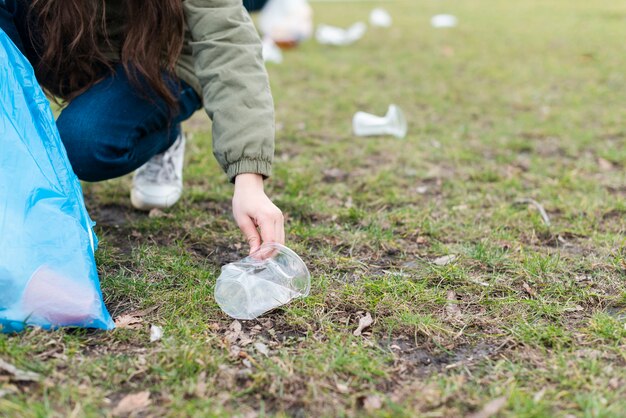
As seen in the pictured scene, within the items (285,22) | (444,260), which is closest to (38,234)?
(444,260)

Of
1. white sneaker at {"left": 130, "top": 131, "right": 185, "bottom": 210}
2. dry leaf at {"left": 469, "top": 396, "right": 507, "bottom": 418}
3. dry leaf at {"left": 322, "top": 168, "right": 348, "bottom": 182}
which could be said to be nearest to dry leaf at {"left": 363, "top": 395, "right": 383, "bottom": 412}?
dry leaf at {"left": 469, "top": 396, "right": 507, "bottom": 418}

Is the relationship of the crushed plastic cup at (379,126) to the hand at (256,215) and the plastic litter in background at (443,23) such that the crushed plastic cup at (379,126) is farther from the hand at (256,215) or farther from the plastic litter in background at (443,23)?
the plastic litter in background at (443,23)

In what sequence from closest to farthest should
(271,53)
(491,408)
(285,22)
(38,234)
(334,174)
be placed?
1. (491,408)
2. (38,234)
3. (334,174)
4. (271,53)
5. (285,22)

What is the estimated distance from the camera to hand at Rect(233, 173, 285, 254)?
1.77 meters

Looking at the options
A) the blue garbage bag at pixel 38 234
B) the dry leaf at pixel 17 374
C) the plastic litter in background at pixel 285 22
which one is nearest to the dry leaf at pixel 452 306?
the blue garbage bag at pixel 38 234

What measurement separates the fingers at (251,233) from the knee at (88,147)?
0.68 m

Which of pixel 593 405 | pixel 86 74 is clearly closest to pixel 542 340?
pixel 593 405

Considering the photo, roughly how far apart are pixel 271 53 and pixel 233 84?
4091 mm

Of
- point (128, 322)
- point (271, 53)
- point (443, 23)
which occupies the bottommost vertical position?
point (443, 23)

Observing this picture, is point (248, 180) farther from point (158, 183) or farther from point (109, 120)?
point (158, 183)

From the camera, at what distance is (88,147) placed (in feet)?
7.16

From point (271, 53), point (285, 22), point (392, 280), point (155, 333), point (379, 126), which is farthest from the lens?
point (285, 22)

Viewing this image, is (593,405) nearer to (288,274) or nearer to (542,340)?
(542,340)

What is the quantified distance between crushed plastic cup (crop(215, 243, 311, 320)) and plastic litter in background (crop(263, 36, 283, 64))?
13.5 feet
